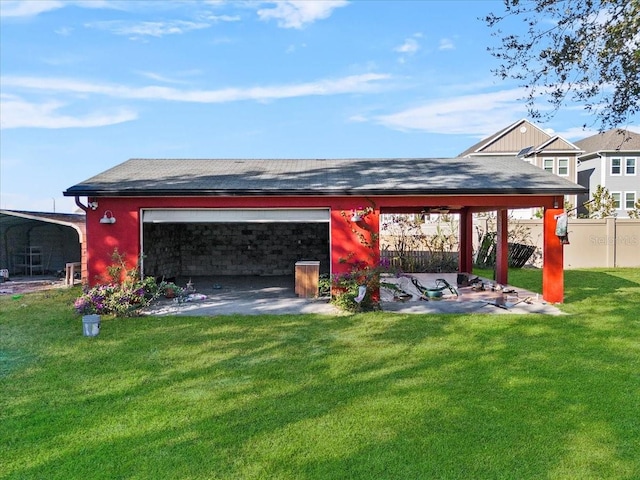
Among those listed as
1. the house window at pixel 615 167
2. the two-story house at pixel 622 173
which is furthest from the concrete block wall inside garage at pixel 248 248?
the house window at pixel 615 167

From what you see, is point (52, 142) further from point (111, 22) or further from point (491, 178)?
point (491, 178)

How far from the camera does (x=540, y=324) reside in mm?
7922

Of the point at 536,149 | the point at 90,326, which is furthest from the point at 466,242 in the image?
the point at 536,149

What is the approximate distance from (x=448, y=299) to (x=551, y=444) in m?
6.81

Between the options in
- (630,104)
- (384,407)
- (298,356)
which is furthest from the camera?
(630,104)

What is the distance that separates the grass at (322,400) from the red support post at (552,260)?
66.1 inches

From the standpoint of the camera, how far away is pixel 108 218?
31.4 ft

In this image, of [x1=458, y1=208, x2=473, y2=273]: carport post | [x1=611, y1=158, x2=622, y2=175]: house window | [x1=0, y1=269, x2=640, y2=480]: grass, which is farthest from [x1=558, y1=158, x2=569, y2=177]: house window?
[x1=0, y1=269, x2=640, y2=480]: grass

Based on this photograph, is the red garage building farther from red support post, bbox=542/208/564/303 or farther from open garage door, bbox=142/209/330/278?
open garage door, bbox=142/209/330/278

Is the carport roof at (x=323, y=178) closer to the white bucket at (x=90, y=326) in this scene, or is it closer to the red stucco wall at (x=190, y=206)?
the red stucco wall at (x=190, y=206)

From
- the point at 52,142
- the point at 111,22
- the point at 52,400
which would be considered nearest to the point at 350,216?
the point at 52,400

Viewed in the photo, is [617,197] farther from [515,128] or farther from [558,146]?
[515,128]

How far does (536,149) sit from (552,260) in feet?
61.0

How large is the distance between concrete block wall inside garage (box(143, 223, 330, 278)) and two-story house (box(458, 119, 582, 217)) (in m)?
13.8
